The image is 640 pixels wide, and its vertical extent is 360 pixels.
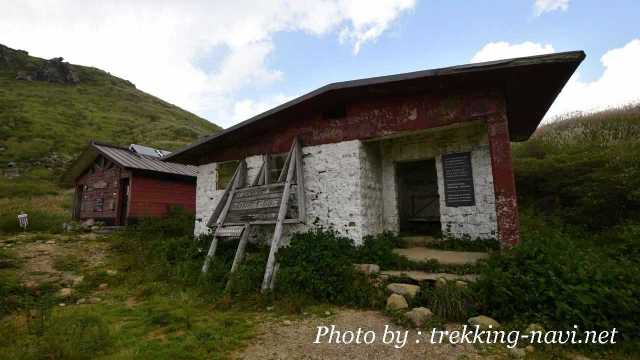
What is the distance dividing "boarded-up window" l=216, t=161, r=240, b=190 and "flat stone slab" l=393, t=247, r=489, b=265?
5967 mm

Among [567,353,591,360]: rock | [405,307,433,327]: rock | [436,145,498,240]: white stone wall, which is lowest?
[567,353,591,360]: rock

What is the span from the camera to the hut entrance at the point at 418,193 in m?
10.1

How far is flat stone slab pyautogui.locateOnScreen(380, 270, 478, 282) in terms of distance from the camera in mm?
4746

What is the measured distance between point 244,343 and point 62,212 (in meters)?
19.7

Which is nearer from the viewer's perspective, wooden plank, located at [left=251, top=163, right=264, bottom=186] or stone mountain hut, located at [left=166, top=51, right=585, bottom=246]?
stone mountain hut, located at [left=166, top=51, right=585, bottom=246]

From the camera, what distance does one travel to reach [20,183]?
65.5 ft

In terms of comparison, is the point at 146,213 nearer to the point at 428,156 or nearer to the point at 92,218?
the point at 92,218

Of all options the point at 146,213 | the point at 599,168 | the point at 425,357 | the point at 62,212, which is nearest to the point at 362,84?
the point at 425,357

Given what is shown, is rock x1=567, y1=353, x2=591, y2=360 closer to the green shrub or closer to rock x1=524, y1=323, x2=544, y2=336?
rock x1=524, y1=323, x2=544, y2=336

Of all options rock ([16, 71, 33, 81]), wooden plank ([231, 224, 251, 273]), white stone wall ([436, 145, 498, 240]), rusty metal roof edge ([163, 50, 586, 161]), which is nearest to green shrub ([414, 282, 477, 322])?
white stone wall ([436, 145, 498, 240])

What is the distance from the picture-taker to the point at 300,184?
23.7ft

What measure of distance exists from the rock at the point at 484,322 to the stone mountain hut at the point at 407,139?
1.82m

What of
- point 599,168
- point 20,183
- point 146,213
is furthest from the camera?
point 20,183

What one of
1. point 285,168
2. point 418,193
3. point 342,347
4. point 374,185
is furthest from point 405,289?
point 418,193
